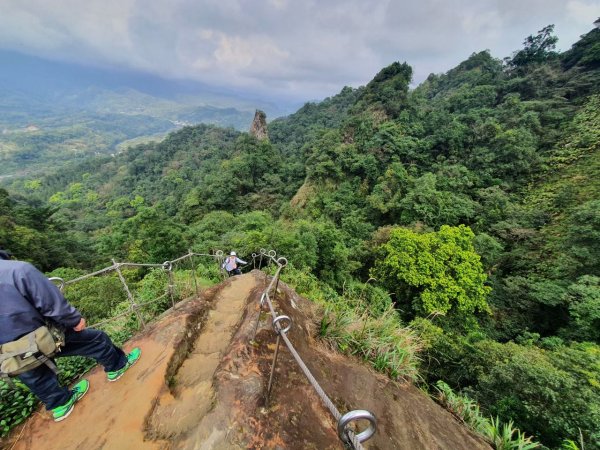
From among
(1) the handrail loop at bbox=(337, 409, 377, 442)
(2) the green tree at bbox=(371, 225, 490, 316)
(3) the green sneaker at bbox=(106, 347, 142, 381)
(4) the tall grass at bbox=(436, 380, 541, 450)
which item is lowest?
(2) the green tree at bbox=(371, 225, 490, 316)

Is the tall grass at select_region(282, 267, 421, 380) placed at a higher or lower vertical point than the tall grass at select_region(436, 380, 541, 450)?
higher

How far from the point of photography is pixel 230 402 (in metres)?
2.57

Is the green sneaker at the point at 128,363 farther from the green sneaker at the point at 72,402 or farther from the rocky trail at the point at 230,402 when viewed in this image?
the green sneaker at the point at 72,402

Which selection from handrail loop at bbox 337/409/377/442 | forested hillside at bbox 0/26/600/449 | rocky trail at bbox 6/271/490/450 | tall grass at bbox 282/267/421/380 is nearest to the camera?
handrail loop at bbox 337/409/377/442

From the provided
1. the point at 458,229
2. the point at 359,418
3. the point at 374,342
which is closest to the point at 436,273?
the point at 458,229

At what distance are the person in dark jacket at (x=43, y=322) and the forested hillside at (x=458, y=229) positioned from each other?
3.26 meters

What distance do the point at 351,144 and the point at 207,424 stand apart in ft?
110

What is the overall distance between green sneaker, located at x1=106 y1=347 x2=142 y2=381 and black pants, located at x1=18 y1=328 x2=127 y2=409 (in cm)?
5

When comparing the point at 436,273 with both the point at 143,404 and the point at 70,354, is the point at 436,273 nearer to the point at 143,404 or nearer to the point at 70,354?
the point at 143,404

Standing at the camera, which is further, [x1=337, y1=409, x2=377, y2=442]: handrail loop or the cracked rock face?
the cracked rock face

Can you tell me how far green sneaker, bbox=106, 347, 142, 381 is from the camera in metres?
3.24

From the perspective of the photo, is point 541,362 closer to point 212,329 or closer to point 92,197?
point 212,329

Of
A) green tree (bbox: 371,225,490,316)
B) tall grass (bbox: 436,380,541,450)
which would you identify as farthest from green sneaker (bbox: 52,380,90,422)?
green tree (bbox: 371,225,490,316)

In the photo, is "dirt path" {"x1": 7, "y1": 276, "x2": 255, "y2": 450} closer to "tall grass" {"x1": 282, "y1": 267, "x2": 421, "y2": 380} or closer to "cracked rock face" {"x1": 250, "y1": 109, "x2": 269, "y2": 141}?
"tall grass" {"x1": 282, "y1": 267, "x2": 421, "y2": 380}
